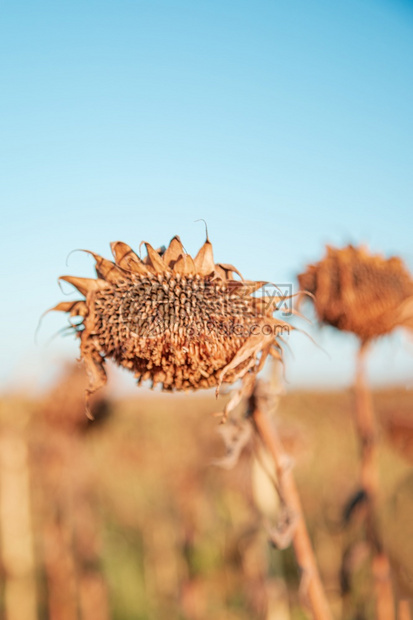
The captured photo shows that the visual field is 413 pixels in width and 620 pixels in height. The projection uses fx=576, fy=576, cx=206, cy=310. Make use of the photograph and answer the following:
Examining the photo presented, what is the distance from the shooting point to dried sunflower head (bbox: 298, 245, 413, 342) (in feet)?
12.9

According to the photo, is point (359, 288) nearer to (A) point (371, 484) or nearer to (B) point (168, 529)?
(A) point (371, 484)

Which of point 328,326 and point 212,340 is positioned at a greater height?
point 328,326

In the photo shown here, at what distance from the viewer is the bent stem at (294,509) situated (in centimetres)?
250

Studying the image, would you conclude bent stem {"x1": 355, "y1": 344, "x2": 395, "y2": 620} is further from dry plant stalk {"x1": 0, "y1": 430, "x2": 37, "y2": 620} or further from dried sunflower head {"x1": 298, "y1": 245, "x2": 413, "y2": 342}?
dry plant stalk {"x1": 0, "y1": 430, "x2": 37, "y2": 620}

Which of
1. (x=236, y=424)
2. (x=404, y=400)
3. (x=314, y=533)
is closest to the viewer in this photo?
(x=236, y=424)

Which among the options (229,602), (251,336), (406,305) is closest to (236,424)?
(251,336)

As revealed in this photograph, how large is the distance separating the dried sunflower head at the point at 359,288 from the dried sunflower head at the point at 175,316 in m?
1.53

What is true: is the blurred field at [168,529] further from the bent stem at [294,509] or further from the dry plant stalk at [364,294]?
the bent stem at [294,509]

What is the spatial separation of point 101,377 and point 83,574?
4.78m

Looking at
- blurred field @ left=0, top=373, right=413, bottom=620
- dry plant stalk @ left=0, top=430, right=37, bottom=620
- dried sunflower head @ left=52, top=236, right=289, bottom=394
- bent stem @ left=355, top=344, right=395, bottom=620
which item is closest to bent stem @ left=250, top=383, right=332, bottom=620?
dried sunflower head @ left=52, top=236, right=289, bottom=394

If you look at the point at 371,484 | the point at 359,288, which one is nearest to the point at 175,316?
the point at 359,288

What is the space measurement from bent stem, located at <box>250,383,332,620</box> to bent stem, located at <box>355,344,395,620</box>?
893mm

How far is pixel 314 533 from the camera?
809 cm

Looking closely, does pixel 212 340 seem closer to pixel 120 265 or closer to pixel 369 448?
pixel 120 265
